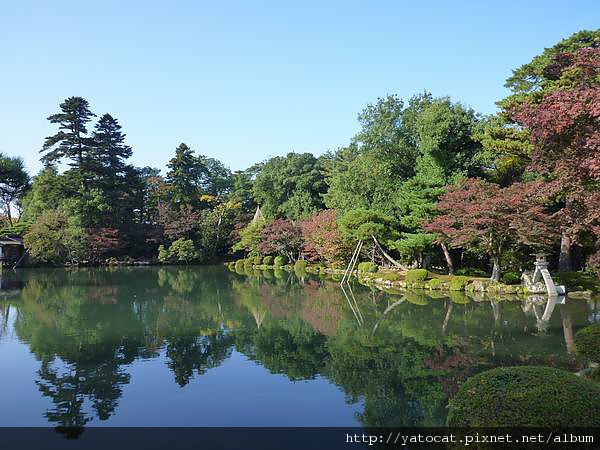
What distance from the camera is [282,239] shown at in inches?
1422

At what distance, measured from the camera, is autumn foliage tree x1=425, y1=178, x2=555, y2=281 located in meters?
16.5

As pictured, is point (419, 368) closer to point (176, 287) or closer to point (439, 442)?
point (439, 442)

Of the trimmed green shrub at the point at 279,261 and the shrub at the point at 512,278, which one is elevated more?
the shrub at the point at 512,278

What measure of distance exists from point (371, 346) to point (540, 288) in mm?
9739

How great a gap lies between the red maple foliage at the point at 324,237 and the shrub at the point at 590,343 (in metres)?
20.3

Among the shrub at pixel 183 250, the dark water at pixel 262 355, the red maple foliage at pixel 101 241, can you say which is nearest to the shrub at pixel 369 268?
the dark water at pixel 262 355

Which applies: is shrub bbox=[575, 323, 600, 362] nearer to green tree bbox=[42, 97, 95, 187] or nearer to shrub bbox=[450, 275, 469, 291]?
shrub bbox=[450, 275, 469, 291]

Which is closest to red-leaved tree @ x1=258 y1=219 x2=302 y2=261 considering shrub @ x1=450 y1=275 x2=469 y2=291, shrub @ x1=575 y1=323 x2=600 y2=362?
shrub @ x1=450 y1=275 x2=469 y2=291

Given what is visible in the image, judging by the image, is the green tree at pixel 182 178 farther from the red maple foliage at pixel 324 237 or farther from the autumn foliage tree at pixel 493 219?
the autumn foliage tree at pixel 493 219

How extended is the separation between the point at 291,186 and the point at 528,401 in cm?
3610

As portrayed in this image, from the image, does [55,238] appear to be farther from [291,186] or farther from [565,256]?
[565,256]

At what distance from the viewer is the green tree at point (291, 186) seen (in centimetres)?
3803

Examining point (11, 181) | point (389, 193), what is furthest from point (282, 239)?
point (11, 181)

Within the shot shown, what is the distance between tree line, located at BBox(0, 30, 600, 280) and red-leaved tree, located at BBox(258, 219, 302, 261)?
0.10 m
